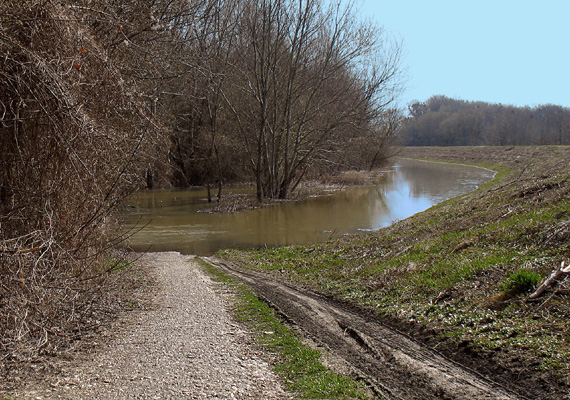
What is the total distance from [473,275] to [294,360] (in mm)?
3346

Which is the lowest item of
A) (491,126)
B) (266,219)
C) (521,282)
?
(266,219)

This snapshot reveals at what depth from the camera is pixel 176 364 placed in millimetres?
5902

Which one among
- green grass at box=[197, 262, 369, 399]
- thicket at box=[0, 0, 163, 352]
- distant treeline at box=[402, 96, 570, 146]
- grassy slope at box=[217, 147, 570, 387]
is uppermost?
distant treeline at box=[402, 96, 570, 146]

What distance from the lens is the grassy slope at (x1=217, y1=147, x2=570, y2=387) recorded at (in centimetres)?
555

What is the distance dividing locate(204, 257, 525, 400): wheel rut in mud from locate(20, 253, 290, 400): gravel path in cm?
94

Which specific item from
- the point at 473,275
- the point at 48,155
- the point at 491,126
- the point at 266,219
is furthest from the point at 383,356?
the point at 491,126

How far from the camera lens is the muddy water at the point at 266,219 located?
64.3ft

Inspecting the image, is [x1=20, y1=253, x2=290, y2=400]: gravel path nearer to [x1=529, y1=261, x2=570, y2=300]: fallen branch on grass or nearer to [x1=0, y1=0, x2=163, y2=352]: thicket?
[x1=0, y1=0, x2=163, y2=352]: thicket

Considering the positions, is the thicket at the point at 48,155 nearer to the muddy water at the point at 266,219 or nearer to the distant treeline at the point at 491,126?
the muddy water at the point at 266,219

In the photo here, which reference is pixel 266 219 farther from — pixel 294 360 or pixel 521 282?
pixel 294 360

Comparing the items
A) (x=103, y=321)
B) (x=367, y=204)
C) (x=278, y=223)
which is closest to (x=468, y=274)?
(x=103, y=321)

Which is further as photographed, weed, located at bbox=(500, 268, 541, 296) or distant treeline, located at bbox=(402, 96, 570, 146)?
distant treeline, located at bbox=(402, 96, 570, 146)

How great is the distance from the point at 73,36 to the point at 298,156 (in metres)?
26.4

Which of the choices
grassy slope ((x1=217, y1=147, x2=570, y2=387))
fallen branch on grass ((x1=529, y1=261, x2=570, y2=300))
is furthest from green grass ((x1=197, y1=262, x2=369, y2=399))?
fallen branch on grass ((x1=529, y1=261, x2=570, y2=300))
